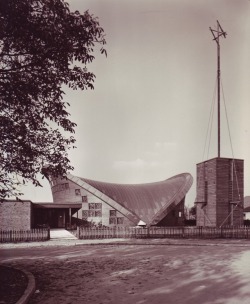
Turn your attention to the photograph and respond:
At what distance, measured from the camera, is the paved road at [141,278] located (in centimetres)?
847

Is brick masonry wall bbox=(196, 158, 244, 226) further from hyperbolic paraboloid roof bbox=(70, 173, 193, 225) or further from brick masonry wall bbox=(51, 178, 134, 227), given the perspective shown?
hyperbolic paraboloid roof bbox=(70, 173, 193, 225)

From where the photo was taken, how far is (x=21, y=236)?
25.7 meters

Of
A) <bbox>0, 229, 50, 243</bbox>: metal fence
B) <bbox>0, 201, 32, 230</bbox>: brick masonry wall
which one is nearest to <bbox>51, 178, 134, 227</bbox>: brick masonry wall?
<bbox>0, 201, 32, 230</bbox>: brick masonry wall

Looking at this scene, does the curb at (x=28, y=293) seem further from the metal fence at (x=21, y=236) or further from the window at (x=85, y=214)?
the window at (x=85, y=214)

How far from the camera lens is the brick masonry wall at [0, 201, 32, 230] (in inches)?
1257

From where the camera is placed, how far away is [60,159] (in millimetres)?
12109

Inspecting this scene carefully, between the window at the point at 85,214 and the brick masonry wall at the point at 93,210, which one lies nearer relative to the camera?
the brick masonry wall at the point at 93,210

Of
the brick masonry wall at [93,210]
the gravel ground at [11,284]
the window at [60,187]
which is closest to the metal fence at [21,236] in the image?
the gravel ground at [11,284]

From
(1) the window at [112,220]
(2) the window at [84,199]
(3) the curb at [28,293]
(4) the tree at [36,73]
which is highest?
(4) the tree at [36,73]

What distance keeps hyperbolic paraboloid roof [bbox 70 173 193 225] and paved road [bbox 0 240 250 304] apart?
2672 centimetres

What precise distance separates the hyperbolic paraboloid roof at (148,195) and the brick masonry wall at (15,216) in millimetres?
11137

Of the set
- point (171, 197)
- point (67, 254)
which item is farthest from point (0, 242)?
point (171, 197)

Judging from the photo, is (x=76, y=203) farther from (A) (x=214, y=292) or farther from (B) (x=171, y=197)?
(A) (x=214, y=292)

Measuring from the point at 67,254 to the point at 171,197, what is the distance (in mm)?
32550
